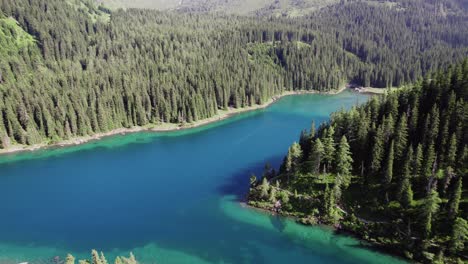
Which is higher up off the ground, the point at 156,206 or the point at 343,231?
the point at 343,231

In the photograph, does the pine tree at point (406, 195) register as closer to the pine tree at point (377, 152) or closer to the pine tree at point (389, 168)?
the pine tree at point (389, 168)

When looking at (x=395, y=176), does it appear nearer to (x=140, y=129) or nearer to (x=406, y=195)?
(x=406, y=195)

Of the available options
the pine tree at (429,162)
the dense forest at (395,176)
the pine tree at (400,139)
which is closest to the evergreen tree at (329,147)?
the dense forest at (395,176)

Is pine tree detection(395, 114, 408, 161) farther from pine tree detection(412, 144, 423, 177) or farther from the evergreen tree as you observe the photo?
the evergreen tree

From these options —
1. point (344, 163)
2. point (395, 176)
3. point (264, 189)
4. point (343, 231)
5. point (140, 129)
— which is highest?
point (344, 163)

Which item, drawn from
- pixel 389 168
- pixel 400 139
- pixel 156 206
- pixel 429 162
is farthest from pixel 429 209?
pixel 156 206

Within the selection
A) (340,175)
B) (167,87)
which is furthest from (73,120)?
(340,175)

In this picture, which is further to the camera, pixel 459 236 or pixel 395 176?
pixel 395 176

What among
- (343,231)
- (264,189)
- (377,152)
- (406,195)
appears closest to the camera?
(406,195)
